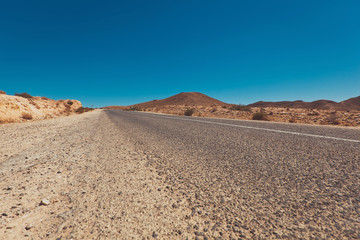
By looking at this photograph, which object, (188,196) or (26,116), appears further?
(26,116)

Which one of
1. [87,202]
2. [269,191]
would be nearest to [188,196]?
[269,191]

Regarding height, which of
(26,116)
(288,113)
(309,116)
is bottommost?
(309,116)

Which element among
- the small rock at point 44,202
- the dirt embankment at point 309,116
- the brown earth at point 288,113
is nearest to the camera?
the small rock at point 44,202

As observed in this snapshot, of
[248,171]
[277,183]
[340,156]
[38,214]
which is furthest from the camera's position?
[340,156]

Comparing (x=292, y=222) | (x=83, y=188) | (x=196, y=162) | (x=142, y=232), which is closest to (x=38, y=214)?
(x=83, y=188)

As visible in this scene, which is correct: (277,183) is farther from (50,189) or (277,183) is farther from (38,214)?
(50,189)

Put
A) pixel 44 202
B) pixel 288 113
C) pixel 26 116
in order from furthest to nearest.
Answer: pixel 288 113, pixel 26 116, pixel 44 202

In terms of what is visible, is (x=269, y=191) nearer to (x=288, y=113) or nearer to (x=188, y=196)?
(x=188, y=196)

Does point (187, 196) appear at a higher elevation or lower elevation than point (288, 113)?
lower

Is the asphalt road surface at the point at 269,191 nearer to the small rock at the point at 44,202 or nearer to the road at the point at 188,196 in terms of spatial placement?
the road at the point at 188,196

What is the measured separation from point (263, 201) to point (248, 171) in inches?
26.0

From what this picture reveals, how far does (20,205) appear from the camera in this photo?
58.2 inches

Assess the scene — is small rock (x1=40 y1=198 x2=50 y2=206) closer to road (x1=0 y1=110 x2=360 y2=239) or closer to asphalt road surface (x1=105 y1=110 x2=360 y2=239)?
road (x1=0 y1=110 x2=360 y2=239)

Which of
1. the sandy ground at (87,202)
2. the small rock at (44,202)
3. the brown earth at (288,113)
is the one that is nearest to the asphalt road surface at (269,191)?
the sandy ground at (87,202)
